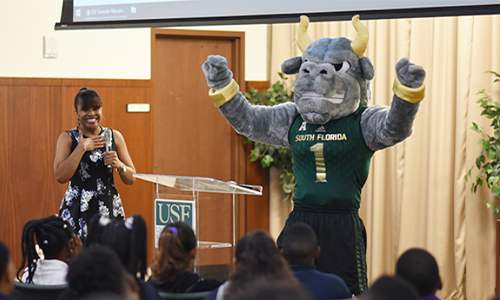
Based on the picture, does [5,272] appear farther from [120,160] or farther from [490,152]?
[490,152]

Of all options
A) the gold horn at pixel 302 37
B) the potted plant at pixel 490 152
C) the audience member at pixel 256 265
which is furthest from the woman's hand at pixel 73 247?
the potted plant at pixel 490 152

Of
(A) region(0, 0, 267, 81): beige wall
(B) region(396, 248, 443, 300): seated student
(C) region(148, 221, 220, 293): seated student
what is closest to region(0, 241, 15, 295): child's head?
(C) region(148, 221, 220, 293): seated student

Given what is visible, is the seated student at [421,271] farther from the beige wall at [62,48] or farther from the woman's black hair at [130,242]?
the beige wall at [62,48]

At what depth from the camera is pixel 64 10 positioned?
13.0 feet

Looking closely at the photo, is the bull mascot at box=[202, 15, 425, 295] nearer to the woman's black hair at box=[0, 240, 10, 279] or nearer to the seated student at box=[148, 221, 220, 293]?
the seated student at box=[148, 221, 220, 293]

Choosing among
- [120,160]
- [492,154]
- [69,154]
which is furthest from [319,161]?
[492,154]

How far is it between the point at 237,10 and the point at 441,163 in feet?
6.82

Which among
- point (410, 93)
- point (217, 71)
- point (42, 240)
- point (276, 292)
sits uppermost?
point (217, 71)

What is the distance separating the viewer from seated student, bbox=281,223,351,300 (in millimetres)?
2035

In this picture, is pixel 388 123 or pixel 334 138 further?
pixel 334 138

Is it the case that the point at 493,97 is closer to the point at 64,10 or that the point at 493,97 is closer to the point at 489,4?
the point at 489,4

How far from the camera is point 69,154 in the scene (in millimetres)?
3273

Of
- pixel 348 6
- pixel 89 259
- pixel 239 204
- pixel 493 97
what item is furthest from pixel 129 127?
pixel 89 259

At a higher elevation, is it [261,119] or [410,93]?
[410,93]
